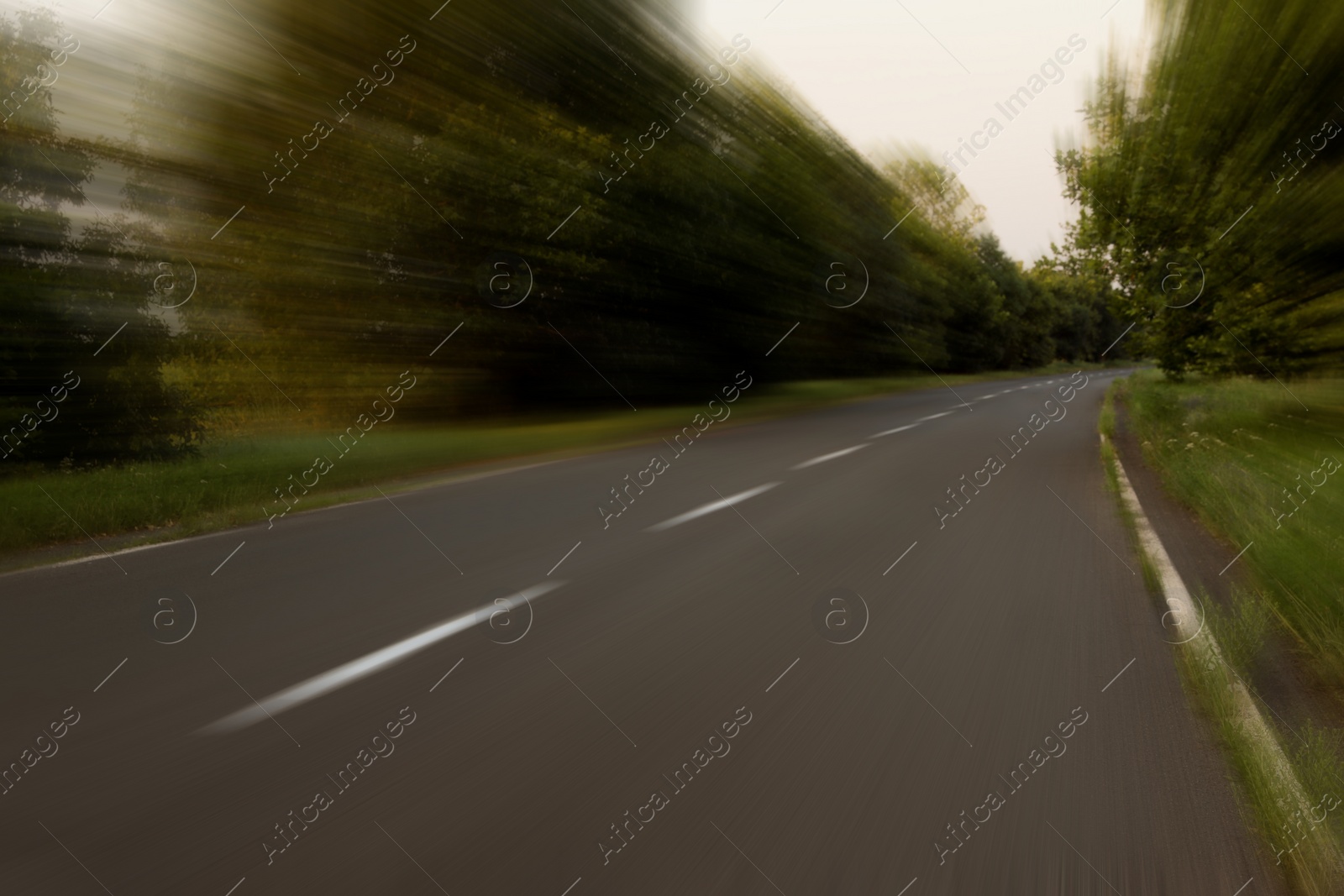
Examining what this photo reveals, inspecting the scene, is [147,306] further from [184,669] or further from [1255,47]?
[1255,47]

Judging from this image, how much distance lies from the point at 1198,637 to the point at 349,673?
453 cm

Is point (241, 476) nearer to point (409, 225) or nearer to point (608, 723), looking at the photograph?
point (409, 225)

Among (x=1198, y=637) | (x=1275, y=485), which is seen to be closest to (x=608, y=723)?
(x=1198, y=637)

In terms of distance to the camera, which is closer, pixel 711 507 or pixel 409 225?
pixel 711 507

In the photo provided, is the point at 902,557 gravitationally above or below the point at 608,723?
below

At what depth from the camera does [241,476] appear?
35.4 feet

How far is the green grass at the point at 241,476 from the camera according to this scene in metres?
8.20

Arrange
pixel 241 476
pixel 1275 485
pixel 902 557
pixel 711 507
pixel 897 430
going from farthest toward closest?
pixel 897 430 < pixel 241 476 < pixel 711 507 < pixel 1275 485 < pixel 902 557

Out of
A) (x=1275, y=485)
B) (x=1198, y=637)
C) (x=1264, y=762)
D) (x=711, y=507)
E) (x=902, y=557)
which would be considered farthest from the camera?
(x=711, y=507)

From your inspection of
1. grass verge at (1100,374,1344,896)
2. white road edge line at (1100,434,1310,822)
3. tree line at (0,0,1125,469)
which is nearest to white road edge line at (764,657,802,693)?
grass verge at (1100,374,1344,896)

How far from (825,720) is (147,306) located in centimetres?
1050

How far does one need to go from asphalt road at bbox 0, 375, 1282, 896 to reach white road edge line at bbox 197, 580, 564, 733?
2 cm

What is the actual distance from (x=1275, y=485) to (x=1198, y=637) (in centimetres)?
374

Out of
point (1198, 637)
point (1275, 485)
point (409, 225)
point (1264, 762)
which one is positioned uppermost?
point (409, 225)
